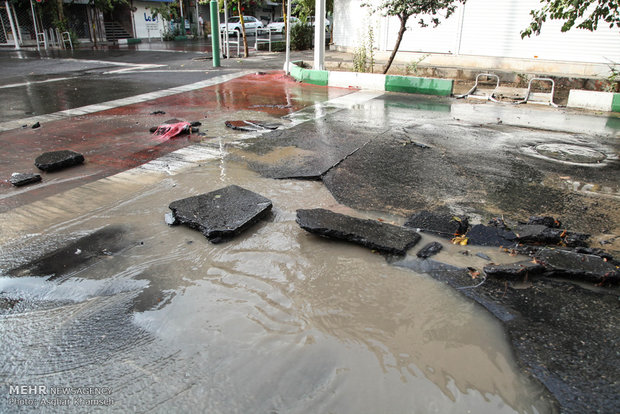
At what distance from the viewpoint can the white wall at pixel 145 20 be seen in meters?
33.1

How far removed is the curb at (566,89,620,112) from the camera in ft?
32.7

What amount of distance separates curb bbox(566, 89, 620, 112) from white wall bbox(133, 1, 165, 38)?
32862 millimetres

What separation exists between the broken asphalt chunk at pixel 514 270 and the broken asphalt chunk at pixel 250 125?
5.28 metres

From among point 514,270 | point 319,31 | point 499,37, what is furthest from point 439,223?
point 499,37

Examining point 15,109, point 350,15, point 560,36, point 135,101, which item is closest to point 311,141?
point 135,101

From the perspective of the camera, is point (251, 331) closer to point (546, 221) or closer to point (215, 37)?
point (546, 221)

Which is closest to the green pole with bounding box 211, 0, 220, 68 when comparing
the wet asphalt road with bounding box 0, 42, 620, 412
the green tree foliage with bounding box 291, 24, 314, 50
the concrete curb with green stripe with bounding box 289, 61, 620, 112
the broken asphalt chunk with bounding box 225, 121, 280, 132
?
the concrete curb with green stripe with bounding box 289, 61, 620, 112

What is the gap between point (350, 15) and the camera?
19234mm

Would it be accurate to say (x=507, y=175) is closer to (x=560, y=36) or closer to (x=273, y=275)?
(x=273, y=275)

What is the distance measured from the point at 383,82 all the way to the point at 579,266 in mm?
9979

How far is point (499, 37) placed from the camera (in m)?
14.7

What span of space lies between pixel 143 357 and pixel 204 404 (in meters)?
0.55

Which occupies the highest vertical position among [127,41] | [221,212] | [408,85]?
[127,41]

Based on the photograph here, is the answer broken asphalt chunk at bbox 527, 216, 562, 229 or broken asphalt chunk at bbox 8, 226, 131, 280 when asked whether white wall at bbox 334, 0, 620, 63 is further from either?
broken asphalt chunk at bbox 8, 226, 131, 280
